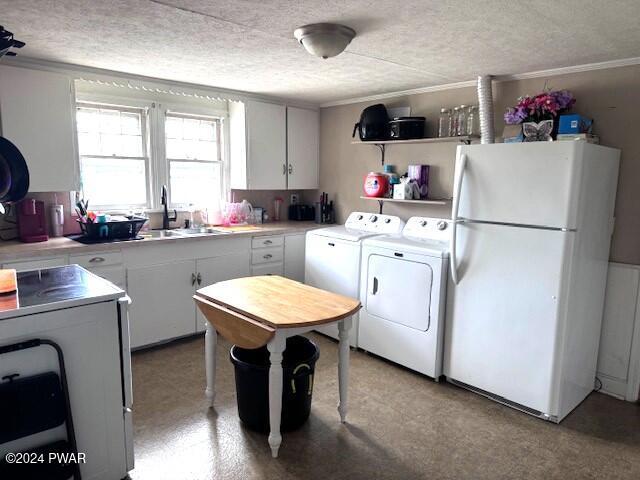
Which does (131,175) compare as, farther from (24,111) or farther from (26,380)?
(26,380)

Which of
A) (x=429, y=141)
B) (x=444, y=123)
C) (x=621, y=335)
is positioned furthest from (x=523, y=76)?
(x=621, y=335)

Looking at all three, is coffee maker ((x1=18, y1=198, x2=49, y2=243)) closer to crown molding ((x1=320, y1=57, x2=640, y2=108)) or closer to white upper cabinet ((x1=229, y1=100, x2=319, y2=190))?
white upper cabinet ((x1=229, y1=100, x2=319, y2=190))

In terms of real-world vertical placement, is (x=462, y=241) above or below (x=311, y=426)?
above

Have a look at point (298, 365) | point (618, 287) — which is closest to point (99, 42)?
point (298, 365)

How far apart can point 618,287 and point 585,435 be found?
3.32 feet

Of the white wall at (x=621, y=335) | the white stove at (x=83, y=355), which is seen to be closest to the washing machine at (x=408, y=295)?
the white wall at (x=621, y=335)

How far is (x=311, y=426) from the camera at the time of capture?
2.49m

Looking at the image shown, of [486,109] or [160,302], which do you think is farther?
[160,302]

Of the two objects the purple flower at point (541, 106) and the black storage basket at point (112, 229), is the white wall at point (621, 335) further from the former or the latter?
the black storage basket at point (112, 229)

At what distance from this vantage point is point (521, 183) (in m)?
2.55

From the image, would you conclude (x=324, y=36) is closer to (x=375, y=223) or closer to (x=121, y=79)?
(x=121, y=79)

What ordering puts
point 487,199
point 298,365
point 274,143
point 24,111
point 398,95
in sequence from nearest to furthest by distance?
point 298,365 → point 487,199 → point 24,111 → point 398,95 → point 274,143

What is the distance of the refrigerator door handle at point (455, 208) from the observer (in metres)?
2.79

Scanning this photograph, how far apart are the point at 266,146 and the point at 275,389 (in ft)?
9.37
